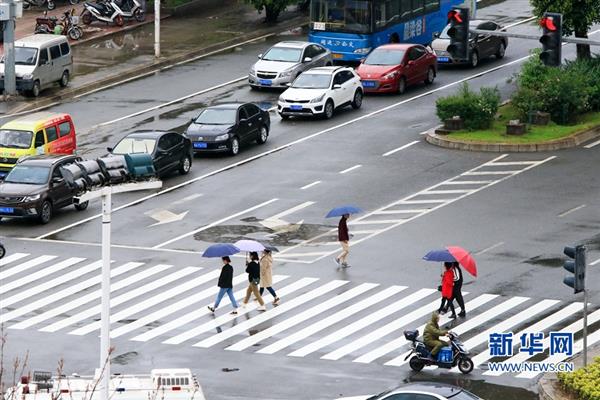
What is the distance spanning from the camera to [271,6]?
69812mm

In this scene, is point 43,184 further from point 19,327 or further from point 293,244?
point 19,327

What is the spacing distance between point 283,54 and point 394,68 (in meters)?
4.25

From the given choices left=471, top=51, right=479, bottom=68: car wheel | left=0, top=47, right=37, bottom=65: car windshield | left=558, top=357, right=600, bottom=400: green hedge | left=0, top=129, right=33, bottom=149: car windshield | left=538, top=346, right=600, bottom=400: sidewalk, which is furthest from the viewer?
left=471, top=51, right=479, bottom=68: car wheel

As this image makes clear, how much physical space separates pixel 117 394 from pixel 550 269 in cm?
1578

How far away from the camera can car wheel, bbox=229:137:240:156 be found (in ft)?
167

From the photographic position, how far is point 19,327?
114ft

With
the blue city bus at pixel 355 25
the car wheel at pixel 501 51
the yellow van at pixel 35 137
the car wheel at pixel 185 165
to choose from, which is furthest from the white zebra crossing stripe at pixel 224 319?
the car wheel at pixel 501 51

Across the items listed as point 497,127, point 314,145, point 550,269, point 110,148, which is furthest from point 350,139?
point 550,269

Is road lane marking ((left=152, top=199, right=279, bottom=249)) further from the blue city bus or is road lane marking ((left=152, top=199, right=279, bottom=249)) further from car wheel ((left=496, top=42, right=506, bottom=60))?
car wheel ((left=496, top=42, right=506, bottom=60))

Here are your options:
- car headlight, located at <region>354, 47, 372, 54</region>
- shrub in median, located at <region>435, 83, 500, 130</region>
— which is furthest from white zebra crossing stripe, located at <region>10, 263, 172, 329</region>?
car headlight, located at <region>354, 47, 372, 54</region>

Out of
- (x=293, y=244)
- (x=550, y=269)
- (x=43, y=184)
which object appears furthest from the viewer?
(x=43, y=184)

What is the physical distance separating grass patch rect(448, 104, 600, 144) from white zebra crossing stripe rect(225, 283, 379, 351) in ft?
47.9

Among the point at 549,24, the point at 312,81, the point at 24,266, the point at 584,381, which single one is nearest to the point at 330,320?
the point at 549,24

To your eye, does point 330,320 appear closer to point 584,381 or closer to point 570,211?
point 584,381
